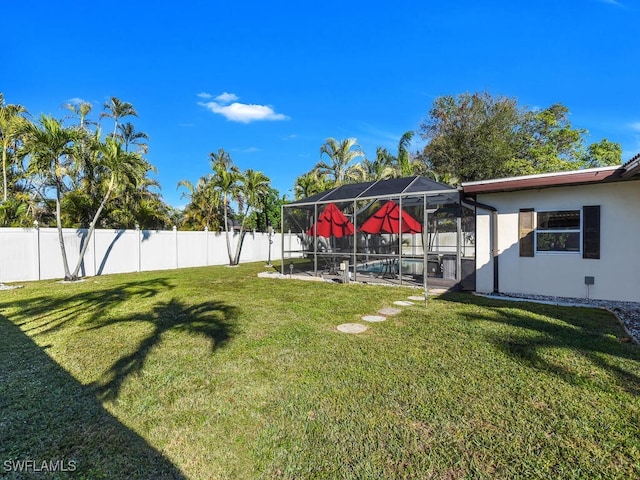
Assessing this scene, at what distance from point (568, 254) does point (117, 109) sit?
2625cm

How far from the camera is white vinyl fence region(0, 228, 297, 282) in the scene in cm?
1019

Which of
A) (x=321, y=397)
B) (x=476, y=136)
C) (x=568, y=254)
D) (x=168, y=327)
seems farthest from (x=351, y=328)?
(x=476, y=136)

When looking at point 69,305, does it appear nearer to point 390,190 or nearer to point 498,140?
point 390,190

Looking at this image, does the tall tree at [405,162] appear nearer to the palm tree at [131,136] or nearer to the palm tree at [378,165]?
the palm tree at [378,165]

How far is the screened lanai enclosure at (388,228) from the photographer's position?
30.4ft

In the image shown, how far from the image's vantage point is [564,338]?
449 cm

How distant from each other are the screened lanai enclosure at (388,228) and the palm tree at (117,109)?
16561 mm

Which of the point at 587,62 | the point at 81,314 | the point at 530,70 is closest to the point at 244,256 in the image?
the point at 81,314

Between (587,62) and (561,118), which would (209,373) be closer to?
(587,62)

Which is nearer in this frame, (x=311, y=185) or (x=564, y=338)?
(x=564, y=338)

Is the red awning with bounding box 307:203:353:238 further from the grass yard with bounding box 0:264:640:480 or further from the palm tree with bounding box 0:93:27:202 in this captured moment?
the palm tree with bounding box 0:93:27:202

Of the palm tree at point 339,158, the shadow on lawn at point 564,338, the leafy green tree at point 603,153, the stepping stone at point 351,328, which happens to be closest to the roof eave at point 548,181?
the shadow on lawn at point 564,338

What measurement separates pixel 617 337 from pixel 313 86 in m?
18.0

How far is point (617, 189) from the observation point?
6.97 m
